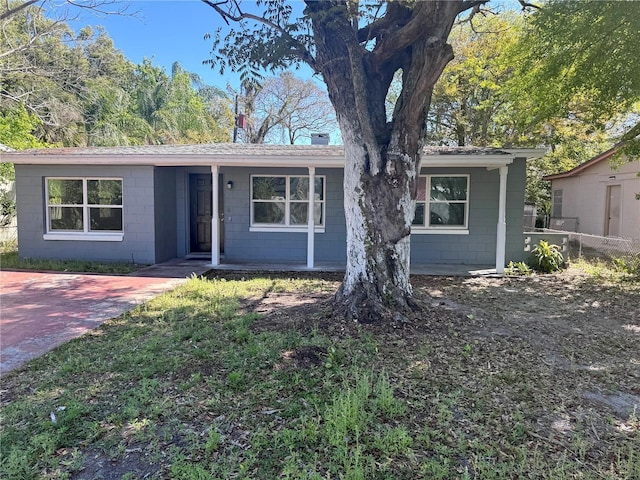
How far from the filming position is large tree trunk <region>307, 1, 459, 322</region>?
512 cm

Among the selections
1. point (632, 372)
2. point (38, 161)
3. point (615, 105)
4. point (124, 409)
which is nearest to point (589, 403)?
point (632, 372)

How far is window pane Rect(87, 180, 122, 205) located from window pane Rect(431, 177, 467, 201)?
7.75m

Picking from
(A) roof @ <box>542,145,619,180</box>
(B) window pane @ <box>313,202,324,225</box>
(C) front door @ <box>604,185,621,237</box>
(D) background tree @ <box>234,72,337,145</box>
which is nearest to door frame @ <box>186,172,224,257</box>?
(B) window pane @ <box>313,202,324,225</box>

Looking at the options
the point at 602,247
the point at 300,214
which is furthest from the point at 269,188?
the point at 602,247

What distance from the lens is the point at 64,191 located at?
33.7 ft

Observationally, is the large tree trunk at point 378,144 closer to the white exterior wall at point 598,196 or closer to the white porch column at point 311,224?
the white porch column at point 311,224

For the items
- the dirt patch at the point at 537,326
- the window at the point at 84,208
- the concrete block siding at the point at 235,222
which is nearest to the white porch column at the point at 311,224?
the concrete block siding at the point at 235,222

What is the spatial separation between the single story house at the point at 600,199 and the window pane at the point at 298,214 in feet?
31.8

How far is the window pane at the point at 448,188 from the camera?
10.3m

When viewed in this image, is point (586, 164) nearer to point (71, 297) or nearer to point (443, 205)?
point (443, 205)

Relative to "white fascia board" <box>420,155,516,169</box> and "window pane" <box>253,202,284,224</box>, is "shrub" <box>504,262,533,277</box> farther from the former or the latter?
"window pane" <box>253,202,284,224</box>

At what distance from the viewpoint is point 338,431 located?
2.80 metres

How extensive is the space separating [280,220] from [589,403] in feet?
26.7

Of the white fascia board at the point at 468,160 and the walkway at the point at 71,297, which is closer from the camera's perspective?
the walkway at the point at 71,297
